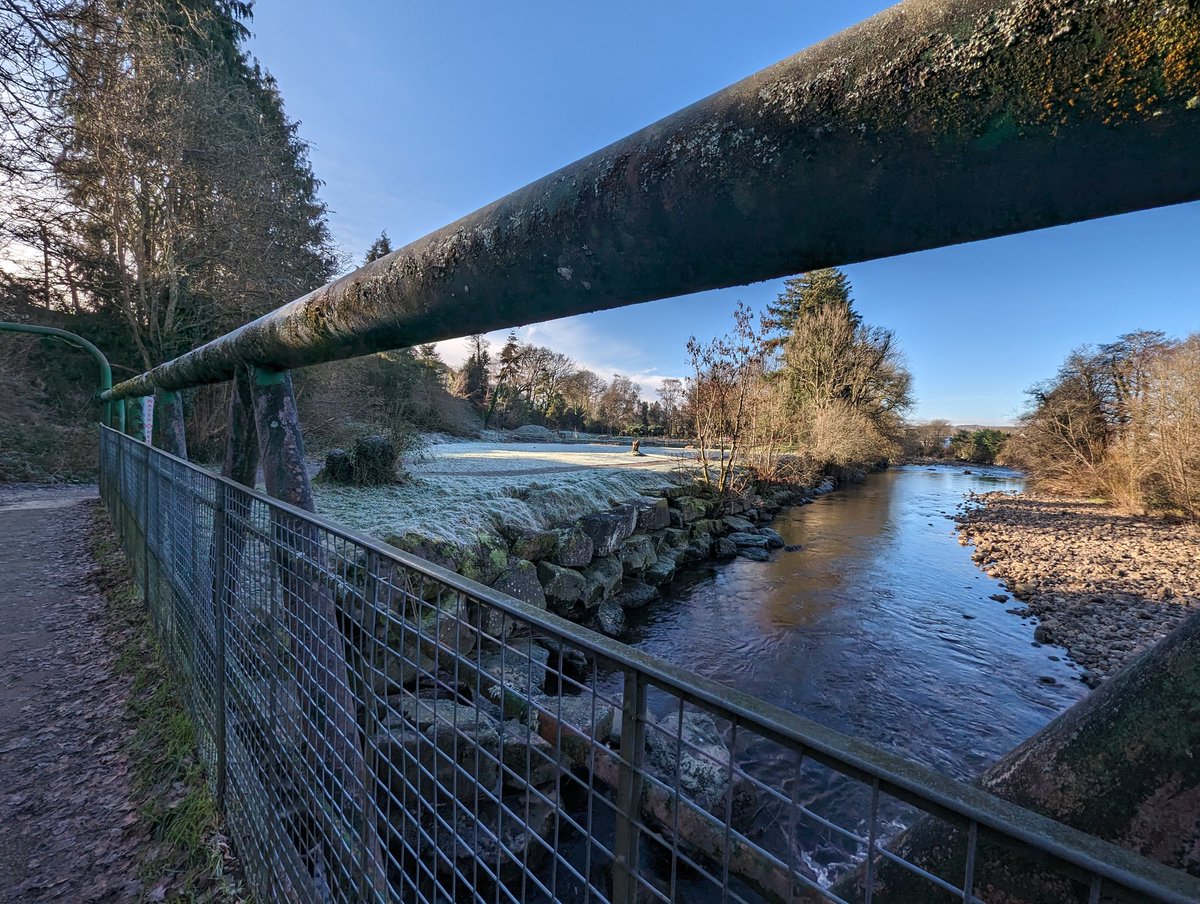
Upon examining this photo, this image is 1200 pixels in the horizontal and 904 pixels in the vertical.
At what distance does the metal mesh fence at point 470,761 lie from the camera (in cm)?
59

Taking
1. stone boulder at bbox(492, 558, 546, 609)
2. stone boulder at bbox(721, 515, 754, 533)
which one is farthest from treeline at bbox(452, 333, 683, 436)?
stone boulder at bbox(492, 558, 546, 609)

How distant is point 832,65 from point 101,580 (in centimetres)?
780

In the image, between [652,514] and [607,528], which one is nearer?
[607,528]

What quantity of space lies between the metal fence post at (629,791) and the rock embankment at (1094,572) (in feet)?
26.9

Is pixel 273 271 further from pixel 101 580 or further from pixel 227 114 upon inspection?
pixel 101 580

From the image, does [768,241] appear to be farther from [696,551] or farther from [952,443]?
[952,443]

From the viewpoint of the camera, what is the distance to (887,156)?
2.00 ft

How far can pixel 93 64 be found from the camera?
488 cm

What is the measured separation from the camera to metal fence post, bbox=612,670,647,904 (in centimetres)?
80

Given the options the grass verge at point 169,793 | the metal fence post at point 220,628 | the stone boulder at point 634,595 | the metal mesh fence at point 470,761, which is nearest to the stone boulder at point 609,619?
the stone boulder at point 634,595

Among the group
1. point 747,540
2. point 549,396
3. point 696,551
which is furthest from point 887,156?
point 549,396

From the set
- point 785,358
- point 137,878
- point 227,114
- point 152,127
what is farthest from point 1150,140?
point 785,358

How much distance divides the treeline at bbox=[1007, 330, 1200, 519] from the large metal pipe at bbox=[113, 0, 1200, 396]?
822 inches

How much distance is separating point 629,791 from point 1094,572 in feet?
45.6
